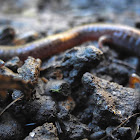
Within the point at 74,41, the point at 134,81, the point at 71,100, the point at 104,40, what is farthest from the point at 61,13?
the point at 71,100

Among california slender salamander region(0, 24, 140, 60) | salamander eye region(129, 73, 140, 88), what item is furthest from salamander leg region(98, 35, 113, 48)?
salamander eye region(129, 73, 140, 88)

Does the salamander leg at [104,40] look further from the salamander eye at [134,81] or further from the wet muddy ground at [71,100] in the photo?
the salamander eye at [134,81]

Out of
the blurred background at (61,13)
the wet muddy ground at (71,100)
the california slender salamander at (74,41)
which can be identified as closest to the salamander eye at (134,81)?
the wet muddy ground at (71,100)

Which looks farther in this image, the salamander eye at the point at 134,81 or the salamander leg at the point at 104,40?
the salamander leg at the point at 104,40

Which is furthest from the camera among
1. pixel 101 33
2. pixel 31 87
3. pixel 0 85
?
pixel 101 33

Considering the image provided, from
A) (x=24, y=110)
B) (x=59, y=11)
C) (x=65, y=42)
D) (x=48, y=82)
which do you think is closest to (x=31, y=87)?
(x=24, y=110)

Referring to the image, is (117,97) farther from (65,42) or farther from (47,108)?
(65,42)
